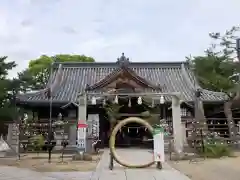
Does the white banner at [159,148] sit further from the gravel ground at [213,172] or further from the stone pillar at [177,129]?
the stone pillar at [177,129]

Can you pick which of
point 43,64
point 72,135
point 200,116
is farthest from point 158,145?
point 43,64

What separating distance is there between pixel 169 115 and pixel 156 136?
12.7 meters

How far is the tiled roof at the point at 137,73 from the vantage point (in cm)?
2445

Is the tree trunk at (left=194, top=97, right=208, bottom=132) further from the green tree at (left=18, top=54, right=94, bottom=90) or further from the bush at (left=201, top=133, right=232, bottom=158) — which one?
the green tree at (left=18, top=54, right=94, bottom=90)

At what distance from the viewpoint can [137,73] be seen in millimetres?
28859

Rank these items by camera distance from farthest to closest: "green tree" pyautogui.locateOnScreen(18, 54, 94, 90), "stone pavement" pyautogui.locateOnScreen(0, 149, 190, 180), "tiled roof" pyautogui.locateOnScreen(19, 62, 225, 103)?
"green tree" pyautogui.locateOnScreen(18, 54, 94, 90) → "tiled roof" pyautogui.locateOnScreen(19, 62, 225, 103) → "stone pavement" pyautogui.locateOnScreen(0, 149, 190, 180)

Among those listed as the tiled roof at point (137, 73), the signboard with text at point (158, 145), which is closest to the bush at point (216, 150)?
the signboard with text at point (158, 145)

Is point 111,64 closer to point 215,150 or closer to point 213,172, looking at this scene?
point 215,150

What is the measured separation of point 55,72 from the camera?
29.1 metres

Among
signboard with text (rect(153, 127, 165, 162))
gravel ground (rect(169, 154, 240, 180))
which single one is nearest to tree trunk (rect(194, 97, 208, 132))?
gravel ground (rect(169, 154, 240, 180))

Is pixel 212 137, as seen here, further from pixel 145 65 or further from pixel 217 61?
pixel 217 61

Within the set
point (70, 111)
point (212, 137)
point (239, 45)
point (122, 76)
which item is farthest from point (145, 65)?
point (239, 45)

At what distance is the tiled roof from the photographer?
80.2ft

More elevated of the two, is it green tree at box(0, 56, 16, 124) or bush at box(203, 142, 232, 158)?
green tree at box(0, 56, 16, 124)
